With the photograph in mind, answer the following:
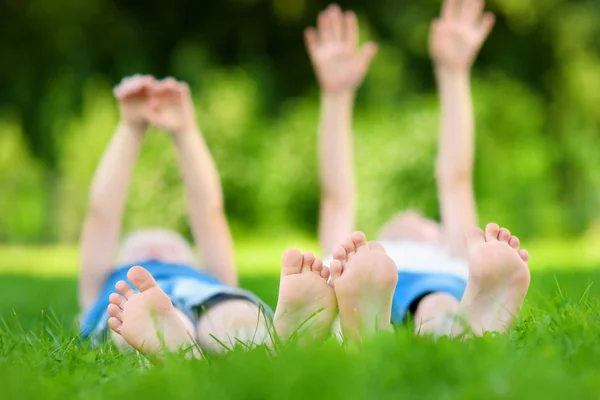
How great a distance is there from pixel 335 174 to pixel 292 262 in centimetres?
123

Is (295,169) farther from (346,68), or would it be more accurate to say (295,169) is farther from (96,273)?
(96,273)

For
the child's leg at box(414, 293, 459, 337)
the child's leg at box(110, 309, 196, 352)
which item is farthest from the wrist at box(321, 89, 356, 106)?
the child's leg at box(110, 309, 196, 352)

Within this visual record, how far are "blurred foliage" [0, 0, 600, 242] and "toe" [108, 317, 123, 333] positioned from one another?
620cm

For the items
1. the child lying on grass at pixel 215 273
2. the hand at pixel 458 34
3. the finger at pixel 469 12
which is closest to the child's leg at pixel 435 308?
the child lying on grass at pixel 215 273

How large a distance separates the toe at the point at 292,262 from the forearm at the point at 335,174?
44.9 inches

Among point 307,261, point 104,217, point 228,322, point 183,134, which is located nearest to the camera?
point 307,261

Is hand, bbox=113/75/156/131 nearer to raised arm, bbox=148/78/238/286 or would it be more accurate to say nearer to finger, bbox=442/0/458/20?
raised arm, bbox=148/78/238/286

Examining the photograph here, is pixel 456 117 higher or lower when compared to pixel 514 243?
higher

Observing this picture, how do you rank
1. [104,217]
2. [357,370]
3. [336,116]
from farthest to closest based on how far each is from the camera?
[336,116] → [104,217] → [357,370]

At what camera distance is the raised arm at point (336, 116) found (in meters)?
2.61

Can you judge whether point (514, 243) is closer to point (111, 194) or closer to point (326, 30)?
point (111, 194)

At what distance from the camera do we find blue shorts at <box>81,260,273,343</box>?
181cm

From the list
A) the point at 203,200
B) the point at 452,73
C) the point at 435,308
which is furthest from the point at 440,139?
the point at 435,308

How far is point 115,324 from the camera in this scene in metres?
1.42
